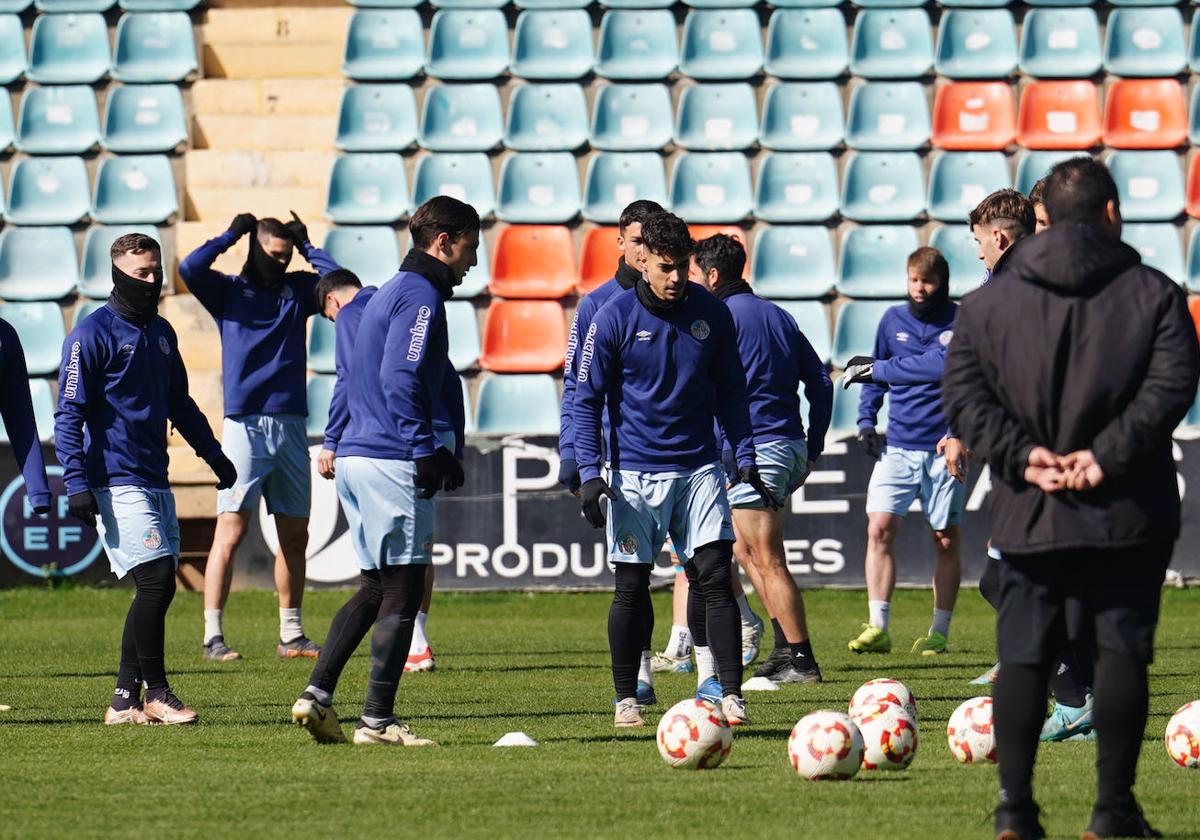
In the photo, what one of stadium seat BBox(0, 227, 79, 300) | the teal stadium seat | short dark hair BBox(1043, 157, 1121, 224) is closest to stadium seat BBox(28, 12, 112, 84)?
the teal stadium seat

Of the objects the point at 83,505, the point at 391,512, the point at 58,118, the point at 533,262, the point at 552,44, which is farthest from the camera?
the point at 58,118

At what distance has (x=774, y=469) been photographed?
31.2 ft

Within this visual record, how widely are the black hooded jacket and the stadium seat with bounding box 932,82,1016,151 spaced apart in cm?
1220

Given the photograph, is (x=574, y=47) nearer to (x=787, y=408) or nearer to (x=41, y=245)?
(x=41, y=245)

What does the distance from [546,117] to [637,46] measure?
3.76ft

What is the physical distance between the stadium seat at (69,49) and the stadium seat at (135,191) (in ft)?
3.56

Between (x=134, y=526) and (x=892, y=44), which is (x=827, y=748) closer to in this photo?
(x=134, y=526)

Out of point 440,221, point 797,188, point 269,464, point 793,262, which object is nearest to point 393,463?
point 440,221

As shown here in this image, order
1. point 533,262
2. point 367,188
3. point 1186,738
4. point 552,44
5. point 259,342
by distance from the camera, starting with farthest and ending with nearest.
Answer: point 552,44 → point 367,188 → point 533,262 → point 259,342 → point 1186,738

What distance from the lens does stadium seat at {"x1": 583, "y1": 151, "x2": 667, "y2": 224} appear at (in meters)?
16.5

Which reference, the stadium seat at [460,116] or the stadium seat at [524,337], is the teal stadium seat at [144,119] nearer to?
the stadium seat at [460,116]

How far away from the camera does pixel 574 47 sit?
56.9ft

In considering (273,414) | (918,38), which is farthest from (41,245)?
(918,38)

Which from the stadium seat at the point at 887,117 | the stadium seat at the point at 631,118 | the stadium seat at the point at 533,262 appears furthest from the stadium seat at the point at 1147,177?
the stadium seat at the point at 533,262
